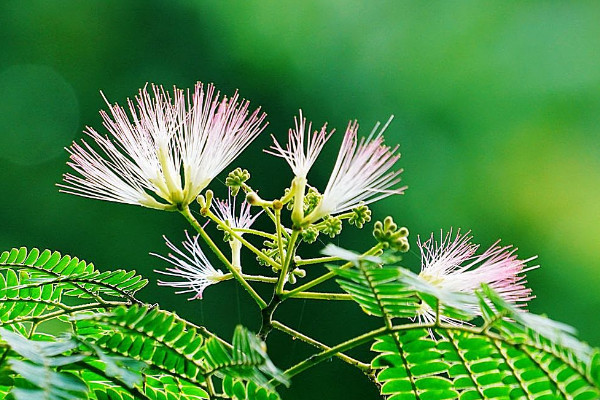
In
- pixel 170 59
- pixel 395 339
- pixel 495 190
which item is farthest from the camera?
pixel 170 59

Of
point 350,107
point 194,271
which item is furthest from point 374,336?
point 350,107

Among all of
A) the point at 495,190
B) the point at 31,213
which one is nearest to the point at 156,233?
the point at 31,213

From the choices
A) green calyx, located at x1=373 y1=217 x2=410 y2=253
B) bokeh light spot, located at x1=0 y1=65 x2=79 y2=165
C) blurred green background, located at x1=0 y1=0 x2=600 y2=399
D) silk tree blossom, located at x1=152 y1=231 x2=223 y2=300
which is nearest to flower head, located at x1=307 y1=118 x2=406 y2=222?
green calyx, located at x1=373 y1=217 x2=410 y2=253

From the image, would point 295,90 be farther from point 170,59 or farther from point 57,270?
point 57,270

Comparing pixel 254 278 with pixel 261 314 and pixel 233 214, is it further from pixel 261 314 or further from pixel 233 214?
pixel 233 214

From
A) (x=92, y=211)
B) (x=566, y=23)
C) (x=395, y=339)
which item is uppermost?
(x=566, y=23)

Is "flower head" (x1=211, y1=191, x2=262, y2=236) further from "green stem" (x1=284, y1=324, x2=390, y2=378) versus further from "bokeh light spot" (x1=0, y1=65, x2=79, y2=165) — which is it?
"bokeh light spot" (x1=0, y1=65, x2=79, y2=165)

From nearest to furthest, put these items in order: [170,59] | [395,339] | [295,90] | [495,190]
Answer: [395,339] < [495,190] < [295,90] < [170,59]
